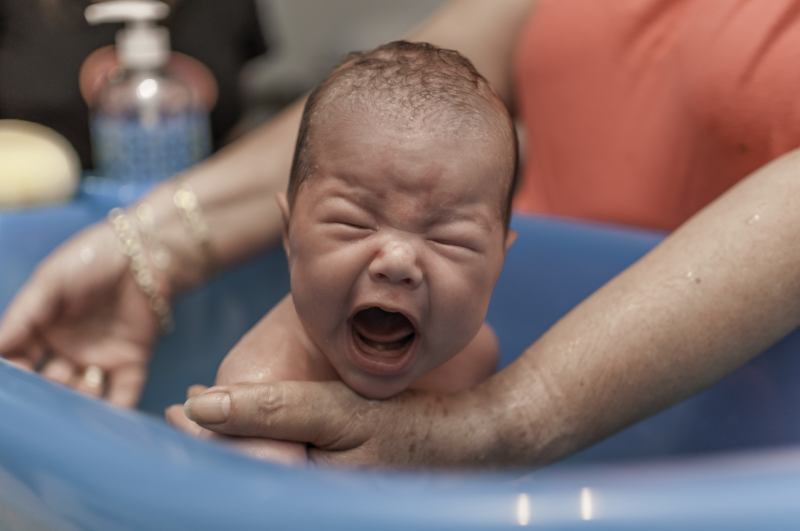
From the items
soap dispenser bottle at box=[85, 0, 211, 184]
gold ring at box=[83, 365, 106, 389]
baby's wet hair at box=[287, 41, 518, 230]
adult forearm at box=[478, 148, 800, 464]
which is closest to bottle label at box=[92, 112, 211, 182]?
soap dispenser bottle at box=[85, 0, 211, 184]

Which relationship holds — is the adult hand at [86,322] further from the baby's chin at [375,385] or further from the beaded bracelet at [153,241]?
the baby's chin at [375,385]

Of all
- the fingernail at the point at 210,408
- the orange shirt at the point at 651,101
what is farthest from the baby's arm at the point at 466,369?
the orange shirt at the point at 651,101

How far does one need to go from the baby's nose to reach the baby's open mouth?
0.15ft

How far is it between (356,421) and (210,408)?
10 centimetres

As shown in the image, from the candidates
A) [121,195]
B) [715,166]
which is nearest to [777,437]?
[715,166]

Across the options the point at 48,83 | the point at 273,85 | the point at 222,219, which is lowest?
the point at 222,219

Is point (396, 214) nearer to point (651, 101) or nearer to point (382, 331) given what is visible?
point (382, 331)

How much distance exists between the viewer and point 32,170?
34.2 inches

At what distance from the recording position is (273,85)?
214 centimetres

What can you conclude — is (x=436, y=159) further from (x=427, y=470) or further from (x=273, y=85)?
(x=273, y=85)

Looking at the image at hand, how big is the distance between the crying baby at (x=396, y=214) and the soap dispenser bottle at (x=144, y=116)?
614mm

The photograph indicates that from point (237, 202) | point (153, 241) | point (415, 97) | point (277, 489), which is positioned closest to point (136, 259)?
point (153, 241)

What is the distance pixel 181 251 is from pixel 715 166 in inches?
23.1

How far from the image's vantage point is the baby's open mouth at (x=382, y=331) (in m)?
0.44
